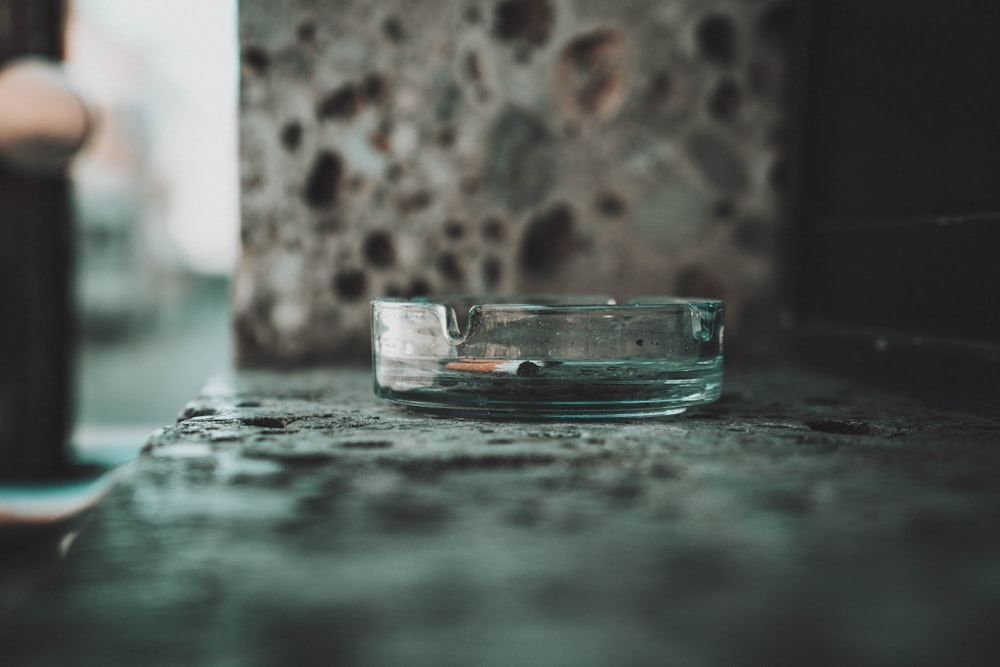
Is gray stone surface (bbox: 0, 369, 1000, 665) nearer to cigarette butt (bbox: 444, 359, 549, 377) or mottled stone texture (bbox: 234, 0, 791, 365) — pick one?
cigarette butt (bbox: 444, 359, 549, 377)

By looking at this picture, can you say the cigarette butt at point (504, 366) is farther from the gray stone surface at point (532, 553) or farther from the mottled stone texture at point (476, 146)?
the mottled stone texture at point (476, 146)

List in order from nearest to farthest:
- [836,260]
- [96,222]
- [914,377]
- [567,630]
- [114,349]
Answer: [567,630], [914,377], [836,260], [96,222], [114,349]

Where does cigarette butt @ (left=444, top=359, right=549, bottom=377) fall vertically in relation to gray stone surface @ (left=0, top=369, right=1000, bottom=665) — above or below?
above

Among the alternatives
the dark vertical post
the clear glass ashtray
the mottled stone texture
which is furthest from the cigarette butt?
the dark vertical post

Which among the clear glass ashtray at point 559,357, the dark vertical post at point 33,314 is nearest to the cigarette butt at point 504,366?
the clear glass ashtray at point 559,357

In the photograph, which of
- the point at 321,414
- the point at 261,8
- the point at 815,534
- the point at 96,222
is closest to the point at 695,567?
the point at 815,534

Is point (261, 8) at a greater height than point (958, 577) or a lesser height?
greater

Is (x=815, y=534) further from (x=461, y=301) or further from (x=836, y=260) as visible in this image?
(x=836, y=260)
